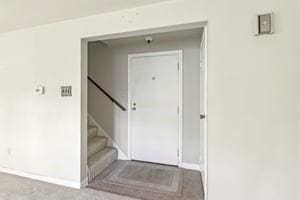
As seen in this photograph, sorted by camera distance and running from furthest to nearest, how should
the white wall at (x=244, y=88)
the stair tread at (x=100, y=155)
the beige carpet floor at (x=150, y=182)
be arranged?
the stair tread at (x=100, y=155) < the beige carpet floor at (x=150, y=182) < the white wall at (x=244, y=88)

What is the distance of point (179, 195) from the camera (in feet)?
7.74

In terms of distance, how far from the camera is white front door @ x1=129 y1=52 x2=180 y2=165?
3283mm

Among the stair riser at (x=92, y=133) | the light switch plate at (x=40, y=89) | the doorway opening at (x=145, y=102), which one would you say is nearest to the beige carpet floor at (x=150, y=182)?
the doorway opening at (x=145, y=102)

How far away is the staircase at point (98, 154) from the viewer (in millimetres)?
2857

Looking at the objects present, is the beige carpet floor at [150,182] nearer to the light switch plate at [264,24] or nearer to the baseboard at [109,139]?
the baseboard at [109,139]

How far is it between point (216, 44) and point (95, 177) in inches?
97.3

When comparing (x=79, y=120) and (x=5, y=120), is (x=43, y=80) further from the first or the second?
(x=5, y=120)

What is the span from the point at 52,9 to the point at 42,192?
225 cm

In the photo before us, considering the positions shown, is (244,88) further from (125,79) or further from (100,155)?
(100,155)

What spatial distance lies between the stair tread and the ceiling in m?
2.10

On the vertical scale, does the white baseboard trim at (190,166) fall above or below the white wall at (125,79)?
below

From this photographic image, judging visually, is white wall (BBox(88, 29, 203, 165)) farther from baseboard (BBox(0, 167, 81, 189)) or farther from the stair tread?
baseboard (BBox(0, 167, 81, 189))

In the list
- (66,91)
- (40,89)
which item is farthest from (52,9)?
(40,89)

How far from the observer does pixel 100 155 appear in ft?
10.6
